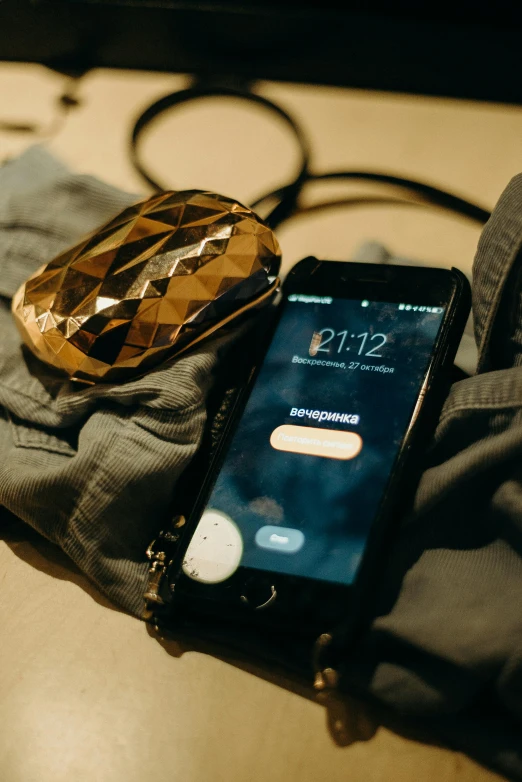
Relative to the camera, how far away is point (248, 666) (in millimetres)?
261

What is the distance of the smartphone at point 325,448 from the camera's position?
0.25m

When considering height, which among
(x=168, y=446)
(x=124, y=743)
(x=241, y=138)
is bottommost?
(x=124, y=743)

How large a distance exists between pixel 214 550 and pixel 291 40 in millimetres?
371

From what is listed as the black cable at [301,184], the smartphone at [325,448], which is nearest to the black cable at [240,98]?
the black cable at [301,184]

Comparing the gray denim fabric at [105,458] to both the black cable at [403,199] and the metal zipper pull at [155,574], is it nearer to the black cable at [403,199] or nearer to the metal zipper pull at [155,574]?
the metal zipper pull at [155,574]

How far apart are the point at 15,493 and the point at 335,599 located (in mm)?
134

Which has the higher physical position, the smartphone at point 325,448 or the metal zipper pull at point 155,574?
the smartphone at point 325,448

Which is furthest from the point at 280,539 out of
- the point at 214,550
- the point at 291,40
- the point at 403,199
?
the point at 291,40

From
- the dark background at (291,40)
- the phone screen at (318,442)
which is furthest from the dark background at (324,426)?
the dark background at (291,40)

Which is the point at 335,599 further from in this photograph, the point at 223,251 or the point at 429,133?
the point at 429,133

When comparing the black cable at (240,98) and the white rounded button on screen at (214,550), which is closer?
the white rounded button on screen at (214,550)

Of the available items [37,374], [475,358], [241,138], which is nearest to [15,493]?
[37,374]

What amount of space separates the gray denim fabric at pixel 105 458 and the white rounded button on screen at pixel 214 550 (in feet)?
0.08

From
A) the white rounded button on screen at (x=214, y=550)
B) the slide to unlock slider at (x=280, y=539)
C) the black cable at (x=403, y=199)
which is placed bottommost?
the white rounded button on screen at (x=214, y=550)
